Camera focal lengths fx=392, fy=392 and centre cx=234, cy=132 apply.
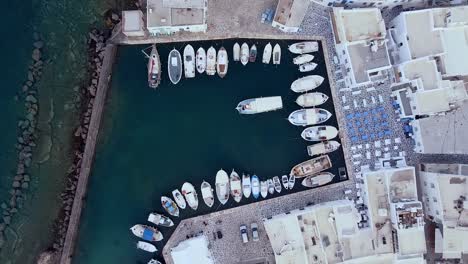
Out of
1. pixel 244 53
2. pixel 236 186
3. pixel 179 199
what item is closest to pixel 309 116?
pixel 244 53

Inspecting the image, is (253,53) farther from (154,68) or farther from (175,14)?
(154,68)

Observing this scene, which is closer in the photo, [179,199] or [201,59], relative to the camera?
[179,199]

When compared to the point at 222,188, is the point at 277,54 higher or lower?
higher

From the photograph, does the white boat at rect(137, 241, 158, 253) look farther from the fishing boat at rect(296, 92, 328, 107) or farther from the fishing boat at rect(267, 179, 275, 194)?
the fishing boat at rect(296, 92, 328, 107)

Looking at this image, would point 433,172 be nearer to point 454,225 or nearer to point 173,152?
point 454,225

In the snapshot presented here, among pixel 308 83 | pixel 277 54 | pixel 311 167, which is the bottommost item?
pixel 311 167

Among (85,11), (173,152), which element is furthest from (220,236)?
(85,11)
